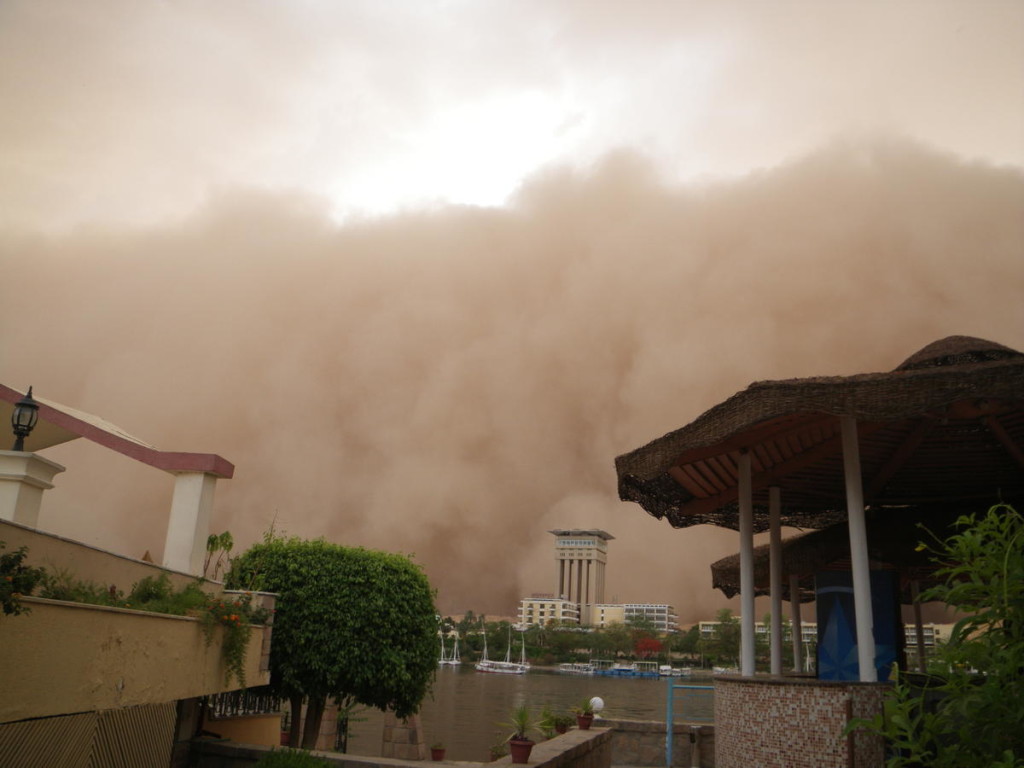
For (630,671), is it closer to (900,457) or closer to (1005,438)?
(900,457)

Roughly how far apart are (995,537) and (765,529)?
796cm

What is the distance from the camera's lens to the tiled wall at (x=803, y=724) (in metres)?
5.05

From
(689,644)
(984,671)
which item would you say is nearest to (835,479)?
(984,671)

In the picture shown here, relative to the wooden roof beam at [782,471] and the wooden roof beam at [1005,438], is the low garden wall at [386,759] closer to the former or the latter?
the wooden roof beam at [782,471]

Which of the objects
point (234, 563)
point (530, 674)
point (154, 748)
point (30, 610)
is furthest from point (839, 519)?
point (530, 674)

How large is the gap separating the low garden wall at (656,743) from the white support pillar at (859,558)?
3.36 m

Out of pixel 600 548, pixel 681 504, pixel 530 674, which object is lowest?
pixel 530 674

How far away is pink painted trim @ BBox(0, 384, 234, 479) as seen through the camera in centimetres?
665

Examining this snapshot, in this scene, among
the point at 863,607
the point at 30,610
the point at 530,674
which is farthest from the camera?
the point at 530,674

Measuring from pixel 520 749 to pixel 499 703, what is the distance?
2786cm

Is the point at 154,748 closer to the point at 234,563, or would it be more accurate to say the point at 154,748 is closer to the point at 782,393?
the point at 234,563

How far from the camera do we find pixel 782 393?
202 inches

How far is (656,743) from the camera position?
8.70 m

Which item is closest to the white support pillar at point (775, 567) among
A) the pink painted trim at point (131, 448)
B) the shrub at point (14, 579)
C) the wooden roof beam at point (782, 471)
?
the wooden roof beam at point (782, 471)
